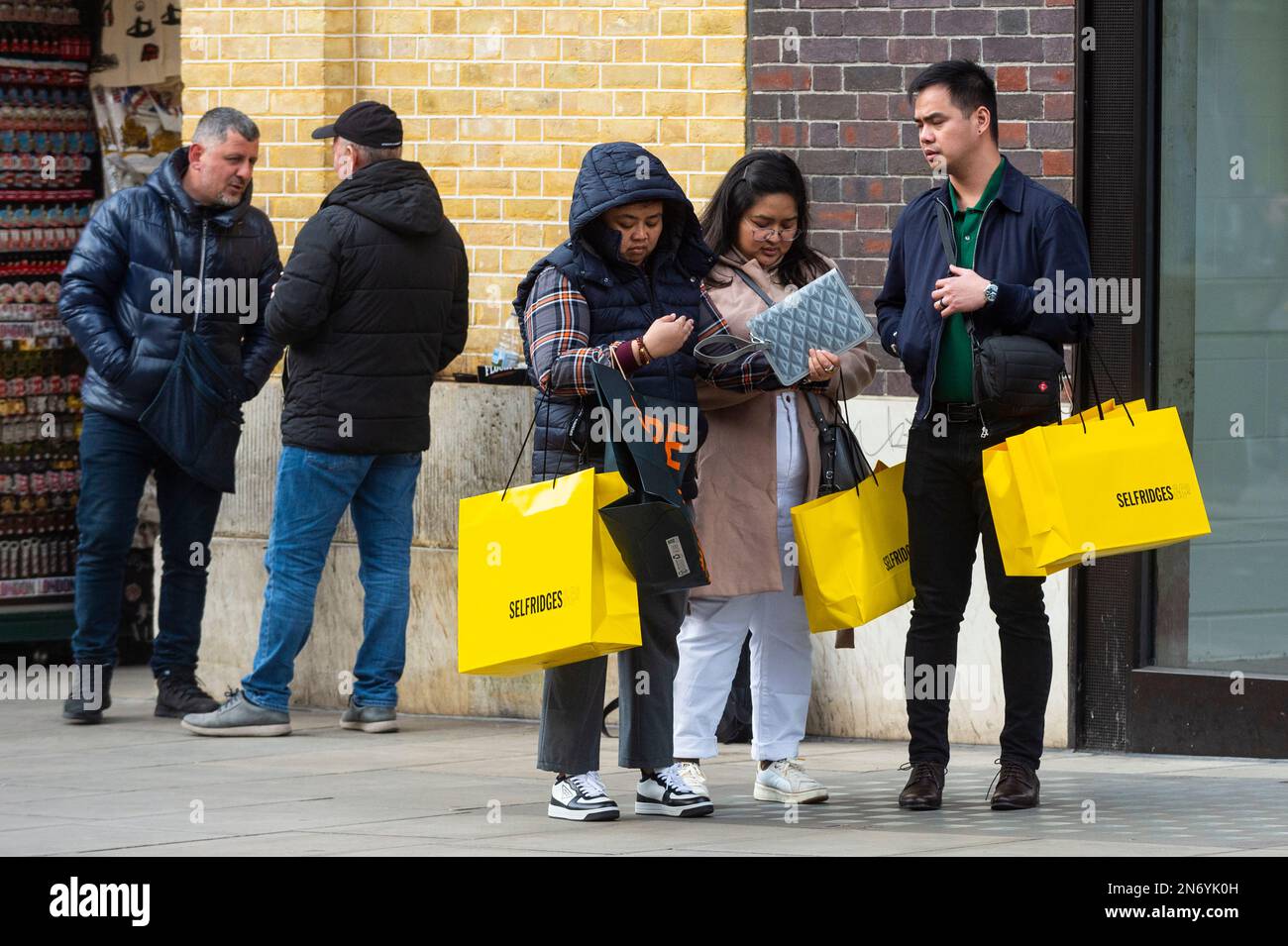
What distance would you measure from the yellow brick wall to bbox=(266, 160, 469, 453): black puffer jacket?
0.70 metres

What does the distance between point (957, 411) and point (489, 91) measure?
325 centimetres

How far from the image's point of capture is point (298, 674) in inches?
381

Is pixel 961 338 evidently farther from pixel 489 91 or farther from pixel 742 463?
pixel 489 91

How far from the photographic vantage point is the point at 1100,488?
6.62 metres

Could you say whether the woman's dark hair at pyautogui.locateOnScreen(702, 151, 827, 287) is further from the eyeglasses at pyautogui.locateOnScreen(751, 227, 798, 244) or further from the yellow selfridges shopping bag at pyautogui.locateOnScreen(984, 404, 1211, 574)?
the yellow selfridges shopping bag at pyautogui.locateOnScreen(984, 404, 1211, 574)

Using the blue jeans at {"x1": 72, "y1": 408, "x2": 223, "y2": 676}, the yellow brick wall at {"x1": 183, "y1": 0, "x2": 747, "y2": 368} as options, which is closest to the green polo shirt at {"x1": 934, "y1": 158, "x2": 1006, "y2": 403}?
the yellow brick wall at {"x1": 183, "y1": 0, "x2": 747, "y2": 368}

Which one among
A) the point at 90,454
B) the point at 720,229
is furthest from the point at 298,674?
the point at 720,229

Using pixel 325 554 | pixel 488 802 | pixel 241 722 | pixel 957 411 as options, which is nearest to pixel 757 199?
pixel 957 411

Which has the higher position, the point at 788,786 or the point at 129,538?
the point at 129,538

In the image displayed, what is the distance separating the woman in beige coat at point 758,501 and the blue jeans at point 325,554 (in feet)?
6.51

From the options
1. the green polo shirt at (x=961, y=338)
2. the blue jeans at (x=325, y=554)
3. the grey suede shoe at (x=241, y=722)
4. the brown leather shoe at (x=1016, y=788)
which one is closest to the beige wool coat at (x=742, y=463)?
the green polo shirt at (x=961, y=338)

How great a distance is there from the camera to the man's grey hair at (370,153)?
28.3 ft

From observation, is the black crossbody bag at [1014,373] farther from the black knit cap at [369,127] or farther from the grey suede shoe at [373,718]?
the grey suede shoe at [373,718]

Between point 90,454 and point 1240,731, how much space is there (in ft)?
14.3
